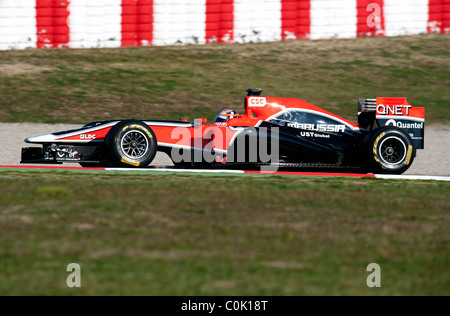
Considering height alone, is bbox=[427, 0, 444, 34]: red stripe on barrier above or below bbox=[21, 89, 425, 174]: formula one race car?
above

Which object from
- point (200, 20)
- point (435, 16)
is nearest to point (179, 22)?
point (200, 20)

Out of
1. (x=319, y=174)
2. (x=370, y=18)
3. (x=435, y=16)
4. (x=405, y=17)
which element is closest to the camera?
(x=319, y=174)

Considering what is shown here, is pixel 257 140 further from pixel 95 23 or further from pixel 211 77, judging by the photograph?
pixel 95 23

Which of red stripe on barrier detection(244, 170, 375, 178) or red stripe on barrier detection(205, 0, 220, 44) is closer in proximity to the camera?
red stripe on barrier detection(244, 170, 375, 178)

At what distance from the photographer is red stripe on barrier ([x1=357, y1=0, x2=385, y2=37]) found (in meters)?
16.9

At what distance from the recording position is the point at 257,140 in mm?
8961

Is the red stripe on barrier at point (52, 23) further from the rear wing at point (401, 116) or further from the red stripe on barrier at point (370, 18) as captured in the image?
the rear wing at point (401, 116)

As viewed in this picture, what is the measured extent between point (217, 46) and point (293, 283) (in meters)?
13.7

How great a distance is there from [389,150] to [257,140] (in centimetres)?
202

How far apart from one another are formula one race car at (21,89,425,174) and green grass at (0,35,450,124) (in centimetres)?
437

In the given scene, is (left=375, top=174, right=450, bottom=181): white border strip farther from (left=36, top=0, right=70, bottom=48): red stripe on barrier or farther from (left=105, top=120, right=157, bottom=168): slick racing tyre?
(left=36, top=0, right=70, bottom=48): red stripe on barrier

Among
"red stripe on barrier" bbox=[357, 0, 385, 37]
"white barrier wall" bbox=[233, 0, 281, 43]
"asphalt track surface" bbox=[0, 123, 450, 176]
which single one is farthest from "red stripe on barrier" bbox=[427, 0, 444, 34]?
"asphalt track surface" bbox=[0, 123, 450, 176]
